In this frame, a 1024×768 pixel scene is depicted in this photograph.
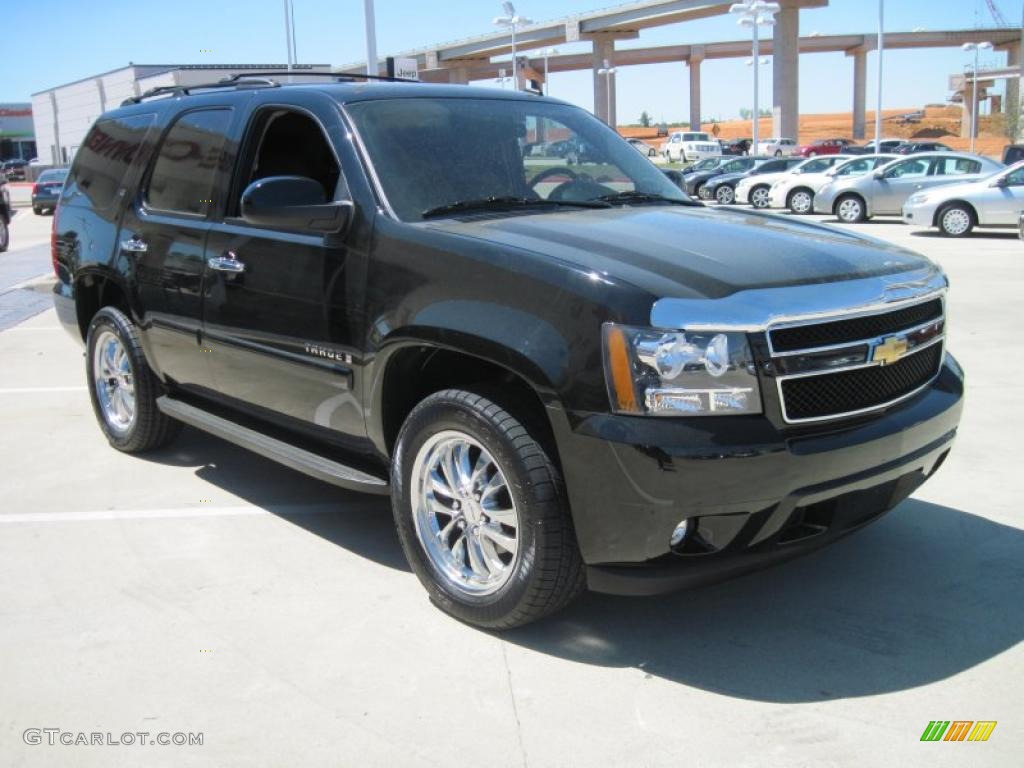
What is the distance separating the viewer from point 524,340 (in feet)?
10.5

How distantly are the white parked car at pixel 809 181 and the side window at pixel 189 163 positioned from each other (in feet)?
70.3

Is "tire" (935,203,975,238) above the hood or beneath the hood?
beneath

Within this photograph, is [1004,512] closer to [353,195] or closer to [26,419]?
[353,195]

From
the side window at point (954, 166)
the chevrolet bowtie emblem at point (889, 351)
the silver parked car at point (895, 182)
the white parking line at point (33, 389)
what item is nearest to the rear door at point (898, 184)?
the silver parked car at point (895, 182)

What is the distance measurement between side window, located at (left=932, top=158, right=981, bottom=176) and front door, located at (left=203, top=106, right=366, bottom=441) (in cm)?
2045

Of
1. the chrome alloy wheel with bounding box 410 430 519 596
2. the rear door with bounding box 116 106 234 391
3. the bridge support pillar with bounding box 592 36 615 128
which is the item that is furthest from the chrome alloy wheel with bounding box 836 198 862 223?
the bridge support pillar with bounding box 592 36 615 128

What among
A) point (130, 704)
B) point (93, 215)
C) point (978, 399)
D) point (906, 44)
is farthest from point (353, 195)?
point (906, 44)

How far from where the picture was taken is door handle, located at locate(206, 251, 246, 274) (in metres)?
4.41

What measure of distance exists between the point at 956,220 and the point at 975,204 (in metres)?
0.44

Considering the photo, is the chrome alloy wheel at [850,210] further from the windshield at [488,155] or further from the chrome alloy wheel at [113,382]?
the chrome alloy wheel at [113,382]

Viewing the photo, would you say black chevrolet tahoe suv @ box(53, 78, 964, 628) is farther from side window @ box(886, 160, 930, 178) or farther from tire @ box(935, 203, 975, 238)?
side window @ box(886, 160, 930, 178)

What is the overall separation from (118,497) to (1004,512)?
439 cm

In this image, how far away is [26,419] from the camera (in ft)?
22.6

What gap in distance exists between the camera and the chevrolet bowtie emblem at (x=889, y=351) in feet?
10.9
